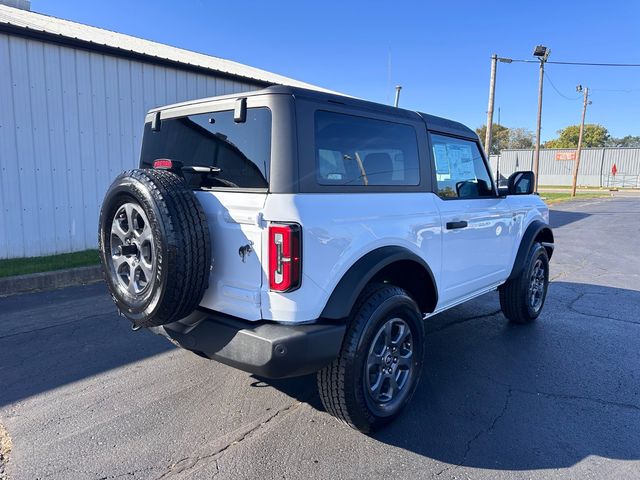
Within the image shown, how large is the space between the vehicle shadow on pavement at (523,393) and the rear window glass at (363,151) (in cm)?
162

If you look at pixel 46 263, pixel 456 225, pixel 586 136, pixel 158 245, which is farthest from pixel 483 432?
pixel 586 136

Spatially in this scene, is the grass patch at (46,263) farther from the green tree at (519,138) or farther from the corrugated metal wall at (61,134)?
the green tree at (519,138)

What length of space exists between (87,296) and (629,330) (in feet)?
21.1

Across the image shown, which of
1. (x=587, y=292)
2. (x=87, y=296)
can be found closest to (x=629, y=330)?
(x=587, y=292)

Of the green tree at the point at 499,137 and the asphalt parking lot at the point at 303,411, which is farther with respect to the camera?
the green tree at the point at 499,137

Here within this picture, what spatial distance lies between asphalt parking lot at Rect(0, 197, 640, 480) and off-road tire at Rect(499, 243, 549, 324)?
5.3 inches

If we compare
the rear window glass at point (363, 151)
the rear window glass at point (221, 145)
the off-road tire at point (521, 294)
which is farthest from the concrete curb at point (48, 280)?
the off-road tire at point (521, 294)

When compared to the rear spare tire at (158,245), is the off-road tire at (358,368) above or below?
below

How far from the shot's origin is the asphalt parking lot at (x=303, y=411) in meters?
2.62

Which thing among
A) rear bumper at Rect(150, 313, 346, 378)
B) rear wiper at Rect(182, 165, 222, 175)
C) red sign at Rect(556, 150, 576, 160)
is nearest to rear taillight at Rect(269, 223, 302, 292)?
rear bumper at Rect(150, 313, 346, 378)

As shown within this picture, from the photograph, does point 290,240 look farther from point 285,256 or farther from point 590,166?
point 590,166

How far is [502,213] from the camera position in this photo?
4355 mm

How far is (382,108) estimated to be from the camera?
3.23 m

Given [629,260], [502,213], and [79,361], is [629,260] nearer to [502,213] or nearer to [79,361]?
[502,213]
